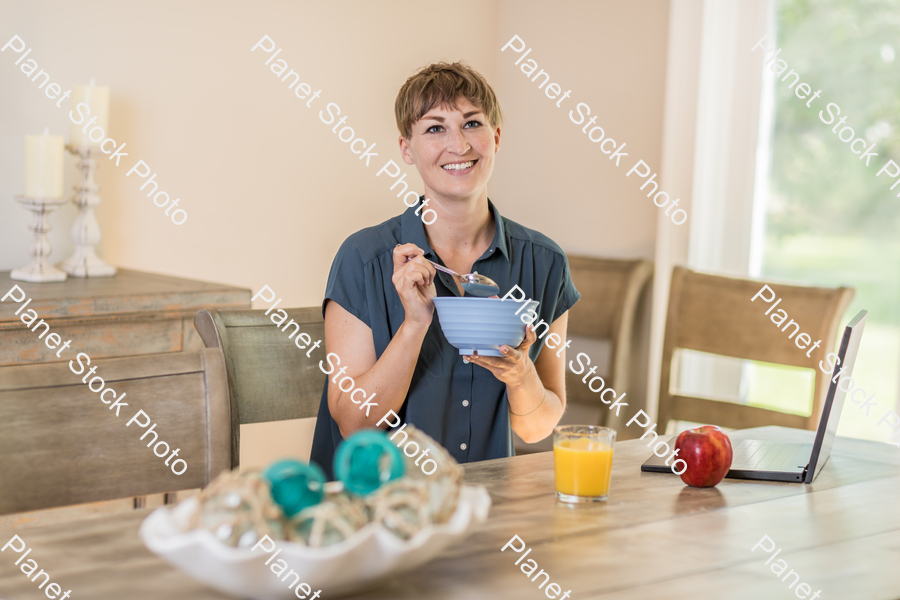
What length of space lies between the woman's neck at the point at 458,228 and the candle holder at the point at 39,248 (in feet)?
3.31

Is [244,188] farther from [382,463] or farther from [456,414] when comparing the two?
[382,463]

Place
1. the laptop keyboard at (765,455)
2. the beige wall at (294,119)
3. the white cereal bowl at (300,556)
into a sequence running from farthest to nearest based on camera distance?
the beige wall at (294,119)
the laptop keyboard at (765,455)
the white cereal bowl at (300,556)

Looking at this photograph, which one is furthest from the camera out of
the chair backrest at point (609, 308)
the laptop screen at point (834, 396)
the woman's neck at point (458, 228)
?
the chair backrest at point (609, 308)

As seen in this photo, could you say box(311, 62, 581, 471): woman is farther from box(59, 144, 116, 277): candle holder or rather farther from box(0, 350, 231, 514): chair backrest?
box(59, 144, 116, 277): candle holder

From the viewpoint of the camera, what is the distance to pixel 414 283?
4.68 feet

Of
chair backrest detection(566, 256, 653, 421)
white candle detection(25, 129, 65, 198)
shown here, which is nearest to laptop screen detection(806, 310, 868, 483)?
chair backrest detection(566, 256, 653, 421)

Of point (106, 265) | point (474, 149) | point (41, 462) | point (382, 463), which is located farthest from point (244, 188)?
point (382, 463)

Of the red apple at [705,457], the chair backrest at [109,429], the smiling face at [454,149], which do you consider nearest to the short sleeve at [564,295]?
the smiling face at [454,149]

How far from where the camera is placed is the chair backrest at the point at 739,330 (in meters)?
2.29

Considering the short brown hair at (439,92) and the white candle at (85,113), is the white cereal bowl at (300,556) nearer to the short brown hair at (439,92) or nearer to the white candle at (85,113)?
the short brown hair at (439,92)

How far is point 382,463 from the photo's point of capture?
2.43 ft

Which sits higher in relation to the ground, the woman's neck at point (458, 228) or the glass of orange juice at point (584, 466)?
the woman's neck at point (458, 228)

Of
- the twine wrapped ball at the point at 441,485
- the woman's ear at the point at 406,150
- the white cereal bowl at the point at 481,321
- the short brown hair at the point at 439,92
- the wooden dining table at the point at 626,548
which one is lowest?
the wooden dining table at the point at 626,548

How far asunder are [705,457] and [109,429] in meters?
0.78
